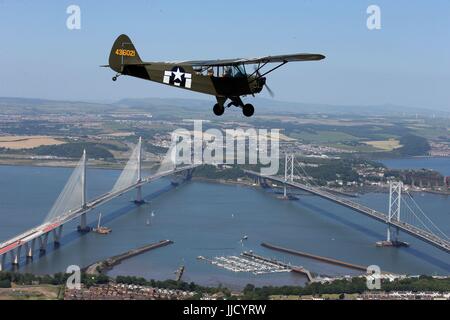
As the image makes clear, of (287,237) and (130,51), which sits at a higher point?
(130,51)

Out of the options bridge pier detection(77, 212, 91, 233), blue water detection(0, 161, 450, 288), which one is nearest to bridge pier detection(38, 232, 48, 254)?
blue water detection(0, 161, 450, 288)

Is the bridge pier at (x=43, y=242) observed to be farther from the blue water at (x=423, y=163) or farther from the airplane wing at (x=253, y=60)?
the blue water at (x=423, y=163)

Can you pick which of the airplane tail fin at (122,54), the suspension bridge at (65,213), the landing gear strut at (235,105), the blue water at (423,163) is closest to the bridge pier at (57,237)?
the suspension bridge at (65,213)

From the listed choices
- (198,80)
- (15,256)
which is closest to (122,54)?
(198,80)

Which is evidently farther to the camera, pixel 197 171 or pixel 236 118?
pixel 236 118

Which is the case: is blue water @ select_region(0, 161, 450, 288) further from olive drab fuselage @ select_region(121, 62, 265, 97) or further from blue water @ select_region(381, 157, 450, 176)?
blue water @ select_region(381, 157, 450, 176)

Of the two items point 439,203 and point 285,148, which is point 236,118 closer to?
point 285,148
